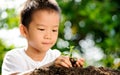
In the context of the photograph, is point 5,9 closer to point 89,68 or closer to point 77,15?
point 77,15

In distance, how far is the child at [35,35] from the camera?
10.8ft

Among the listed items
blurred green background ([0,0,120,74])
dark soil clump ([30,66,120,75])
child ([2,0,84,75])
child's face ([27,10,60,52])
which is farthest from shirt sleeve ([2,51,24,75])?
blurred green background ([0,0,120,74])

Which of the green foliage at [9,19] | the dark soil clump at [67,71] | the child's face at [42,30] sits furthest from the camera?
the green foliage at [9,19]

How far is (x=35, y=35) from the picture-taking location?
3301 mm

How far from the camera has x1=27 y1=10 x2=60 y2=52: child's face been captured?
3.27 meters

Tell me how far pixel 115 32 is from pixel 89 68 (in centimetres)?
659

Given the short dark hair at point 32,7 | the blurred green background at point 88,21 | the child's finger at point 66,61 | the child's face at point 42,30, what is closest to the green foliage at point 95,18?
the blurred green background at point 88,21

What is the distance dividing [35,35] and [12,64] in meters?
0.23

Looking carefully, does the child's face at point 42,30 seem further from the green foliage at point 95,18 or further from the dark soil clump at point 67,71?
the green foliage at point 95,18

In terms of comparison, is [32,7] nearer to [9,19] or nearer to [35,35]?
[35,35]

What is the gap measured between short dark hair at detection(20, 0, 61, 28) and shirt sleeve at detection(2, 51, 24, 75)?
0.20 meters

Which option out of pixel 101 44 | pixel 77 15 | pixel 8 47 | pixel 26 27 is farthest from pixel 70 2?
pixel 26 27

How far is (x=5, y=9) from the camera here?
10094 mm

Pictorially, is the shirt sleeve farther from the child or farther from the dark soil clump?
the dark soil clump
